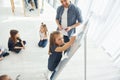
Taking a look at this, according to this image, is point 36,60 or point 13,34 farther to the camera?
point 36,60

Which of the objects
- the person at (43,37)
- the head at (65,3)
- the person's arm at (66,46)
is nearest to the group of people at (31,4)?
the person at (43,37)

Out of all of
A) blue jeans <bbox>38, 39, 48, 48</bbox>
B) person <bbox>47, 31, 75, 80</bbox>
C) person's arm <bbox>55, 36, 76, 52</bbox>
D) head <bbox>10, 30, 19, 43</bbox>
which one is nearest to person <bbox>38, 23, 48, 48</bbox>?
blue jeans <bbox>38, 39, 48, 48</bbox>

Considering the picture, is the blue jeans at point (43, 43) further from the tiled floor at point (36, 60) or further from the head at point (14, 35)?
the head at point (14, 35)

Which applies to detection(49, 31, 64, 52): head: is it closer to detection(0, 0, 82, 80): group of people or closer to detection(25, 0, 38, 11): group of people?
detection(0, 0, 82, 80): group of people

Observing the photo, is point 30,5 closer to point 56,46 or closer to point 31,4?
point 31,4

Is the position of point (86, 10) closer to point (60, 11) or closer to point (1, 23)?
point (60, 11)

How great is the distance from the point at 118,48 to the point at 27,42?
1.84 metres

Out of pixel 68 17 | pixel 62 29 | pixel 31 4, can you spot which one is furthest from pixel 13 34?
pixel 31 4

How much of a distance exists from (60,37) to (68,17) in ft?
2.19

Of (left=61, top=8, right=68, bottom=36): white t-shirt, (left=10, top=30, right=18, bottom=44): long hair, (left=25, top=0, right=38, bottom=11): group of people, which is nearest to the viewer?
(left=61, top=8, right=68, bottom=36): white t-shirt

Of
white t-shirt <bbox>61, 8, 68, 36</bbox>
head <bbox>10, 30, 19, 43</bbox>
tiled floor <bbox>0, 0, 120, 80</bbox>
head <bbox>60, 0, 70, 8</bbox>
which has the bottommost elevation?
tiled floor <bbox>0, 0, 120, 80</bbox>

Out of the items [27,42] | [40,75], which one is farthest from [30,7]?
[40,75]

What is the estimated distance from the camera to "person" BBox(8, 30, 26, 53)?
3747 millimetres

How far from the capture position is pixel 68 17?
336 cm
